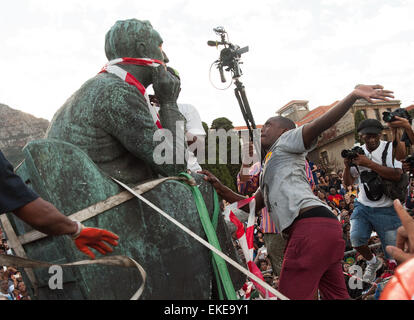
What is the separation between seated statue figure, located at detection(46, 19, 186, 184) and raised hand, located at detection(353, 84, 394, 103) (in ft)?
4.00

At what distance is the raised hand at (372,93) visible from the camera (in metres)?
2.57

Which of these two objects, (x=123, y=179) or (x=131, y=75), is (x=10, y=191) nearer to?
(x=123, y=179)

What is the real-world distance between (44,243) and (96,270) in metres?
0.37

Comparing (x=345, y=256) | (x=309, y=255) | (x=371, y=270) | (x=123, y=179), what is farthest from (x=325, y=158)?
(x=123, y=179)

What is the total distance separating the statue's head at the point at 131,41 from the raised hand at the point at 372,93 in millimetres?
1448

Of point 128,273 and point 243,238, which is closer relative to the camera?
point 128,273

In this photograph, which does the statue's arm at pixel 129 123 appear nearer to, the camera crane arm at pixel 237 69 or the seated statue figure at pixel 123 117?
the seated statue figure at pixel 123 117

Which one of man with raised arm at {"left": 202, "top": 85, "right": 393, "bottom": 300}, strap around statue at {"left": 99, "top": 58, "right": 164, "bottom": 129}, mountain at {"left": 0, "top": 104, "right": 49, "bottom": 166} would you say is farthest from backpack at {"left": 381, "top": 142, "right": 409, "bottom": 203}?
mountain at {"left": 0, "top": 104, "right": 49, "bottom": 166}

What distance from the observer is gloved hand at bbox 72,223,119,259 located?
1951 millimetres

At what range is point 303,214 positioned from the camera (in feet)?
9.03

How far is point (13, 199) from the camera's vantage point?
1710 mm

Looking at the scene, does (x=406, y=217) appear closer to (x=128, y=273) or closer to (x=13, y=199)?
(x=128, y=273)

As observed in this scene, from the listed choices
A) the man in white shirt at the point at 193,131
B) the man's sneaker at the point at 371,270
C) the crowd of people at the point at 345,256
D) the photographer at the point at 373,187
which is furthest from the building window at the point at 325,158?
the man in white shirt at the point at 193,131
